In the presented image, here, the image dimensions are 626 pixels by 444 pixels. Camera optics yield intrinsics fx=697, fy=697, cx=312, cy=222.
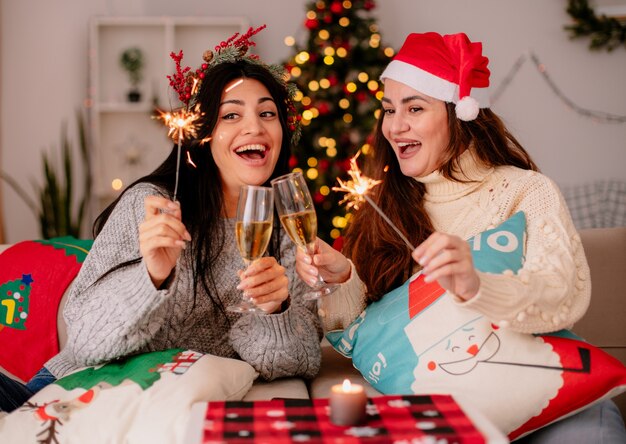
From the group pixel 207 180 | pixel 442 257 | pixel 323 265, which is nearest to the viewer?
pixel 442 257

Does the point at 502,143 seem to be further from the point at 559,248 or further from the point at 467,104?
the point at 559,248

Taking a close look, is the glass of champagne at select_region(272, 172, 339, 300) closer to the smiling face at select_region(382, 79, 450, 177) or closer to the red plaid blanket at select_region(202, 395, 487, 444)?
the red plaid blanket at select_region(202, 395, 487, 444)

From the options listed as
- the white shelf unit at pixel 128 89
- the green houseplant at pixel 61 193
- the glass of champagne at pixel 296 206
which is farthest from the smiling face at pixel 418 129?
the white shelf unit at pixel 128 89

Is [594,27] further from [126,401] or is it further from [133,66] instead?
[126,401]

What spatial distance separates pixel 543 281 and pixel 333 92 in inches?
121

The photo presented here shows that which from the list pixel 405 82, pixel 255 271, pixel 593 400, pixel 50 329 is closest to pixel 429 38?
pixel 405 82

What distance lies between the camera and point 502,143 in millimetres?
2148

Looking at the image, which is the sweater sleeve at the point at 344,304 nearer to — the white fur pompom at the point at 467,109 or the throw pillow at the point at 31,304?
the white fur pompom at the point at 467,109

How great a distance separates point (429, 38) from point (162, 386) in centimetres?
134

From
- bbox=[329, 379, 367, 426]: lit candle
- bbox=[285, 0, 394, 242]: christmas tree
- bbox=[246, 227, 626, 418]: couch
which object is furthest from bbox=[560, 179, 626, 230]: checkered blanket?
bbox=[329, 379, 367, 426]: lit candle

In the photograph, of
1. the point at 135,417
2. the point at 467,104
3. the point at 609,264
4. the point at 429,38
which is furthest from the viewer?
the point at 609,264

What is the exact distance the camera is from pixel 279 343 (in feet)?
6.41

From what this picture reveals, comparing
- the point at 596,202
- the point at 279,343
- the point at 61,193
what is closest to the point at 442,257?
the point at 279,343

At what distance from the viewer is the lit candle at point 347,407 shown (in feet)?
3.88
